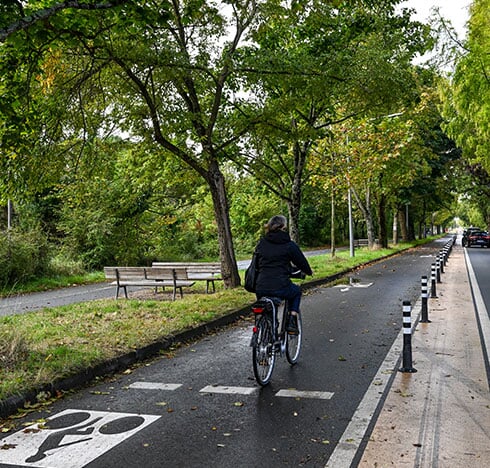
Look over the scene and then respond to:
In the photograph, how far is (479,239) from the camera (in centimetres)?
4572

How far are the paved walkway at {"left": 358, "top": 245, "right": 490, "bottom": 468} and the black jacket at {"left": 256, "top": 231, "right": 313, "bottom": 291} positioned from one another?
70.2 inches

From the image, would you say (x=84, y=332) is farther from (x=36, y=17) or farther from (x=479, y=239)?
(x=479, y=239)

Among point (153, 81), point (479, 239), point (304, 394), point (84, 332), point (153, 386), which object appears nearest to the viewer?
point (304, 394)

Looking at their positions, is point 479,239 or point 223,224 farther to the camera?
point 479,239

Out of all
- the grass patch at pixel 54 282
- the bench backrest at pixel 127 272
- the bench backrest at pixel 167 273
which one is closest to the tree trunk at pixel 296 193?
the bench backrest at pixel 167 273

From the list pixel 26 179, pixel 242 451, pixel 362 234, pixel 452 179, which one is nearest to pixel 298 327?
pixel 242 451

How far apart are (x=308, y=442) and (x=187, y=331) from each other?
481 cm

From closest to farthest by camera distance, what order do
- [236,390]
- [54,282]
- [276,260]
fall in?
1. [236,390]
2. [276,260]
3. [54,282]

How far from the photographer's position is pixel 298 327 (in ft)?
23.6

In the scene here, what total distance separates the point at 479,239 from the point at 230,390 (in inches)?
1752

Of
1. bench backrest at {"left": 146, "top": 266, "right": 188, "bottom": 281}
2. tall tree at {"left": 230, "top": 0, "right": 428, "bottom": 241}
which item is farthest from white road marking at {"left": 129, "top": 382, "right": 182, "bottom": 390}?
tall tree at {"left": 230, "top": 0, "right": 428, "bottom": 241}

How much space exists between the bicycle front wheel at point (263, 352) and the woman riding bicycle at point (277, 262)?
429 mm

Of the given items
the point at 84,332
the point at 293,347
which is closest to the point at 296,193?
the point at 84,332

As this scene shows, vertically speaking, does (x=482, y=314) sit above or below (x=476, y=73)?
below
